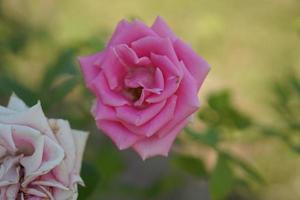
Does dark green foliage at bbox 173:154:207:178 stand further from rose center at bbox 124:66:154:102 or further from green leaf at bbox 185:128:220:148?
rose center at bbox 124:66:154:102

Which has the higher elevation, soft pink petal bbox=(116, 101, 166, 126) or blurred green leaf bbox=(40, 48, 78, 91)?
soft pink petal bbox=(116, 101, 166, 126)

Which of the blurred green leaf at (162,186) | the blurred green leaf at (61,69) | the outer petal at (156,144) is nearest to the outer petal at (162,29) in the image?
the outer petal at (156,144)

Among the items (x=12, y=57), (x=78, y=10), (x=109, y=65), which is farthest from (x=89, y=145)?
(x=78, y=10)

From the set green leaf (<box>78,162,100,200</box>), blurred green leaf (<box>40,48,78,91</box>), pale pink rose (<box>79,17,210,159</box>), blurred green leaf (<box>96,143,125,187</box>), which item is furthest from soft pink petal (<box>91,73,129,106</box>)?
blurred green leaf (<box>96,143,125,187</box>)

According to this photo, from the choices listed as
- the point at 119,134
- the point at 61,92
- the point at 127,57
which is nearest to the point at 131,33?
the point at 127,57

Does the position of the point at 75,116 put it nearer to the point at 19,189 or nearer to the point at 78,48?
the point at 78,48

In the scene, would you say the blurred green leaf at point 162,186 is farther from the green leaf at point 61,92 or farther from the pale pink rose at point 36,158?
the pale pink rose at point 36,158

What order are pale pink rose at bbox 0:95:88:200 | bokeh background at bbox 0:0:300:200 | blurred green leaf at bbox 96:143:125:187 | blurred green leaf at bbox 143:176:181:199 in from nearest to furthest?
pale pink rose at bbox 0:95:88:200
bokeh background at bbox 0:0:300:200
blurred green leaf at bbox 96:143:125:187
blurred green leaf at bbox 143:176:181:199
